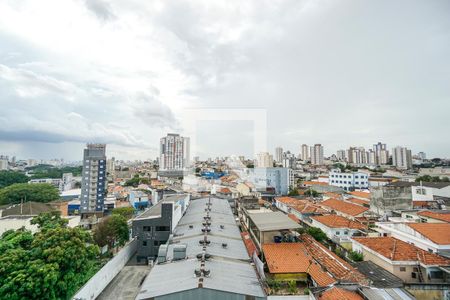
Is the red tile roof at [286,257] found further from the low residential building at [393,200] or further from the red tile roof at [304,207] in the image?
the low residential building at [393,200]

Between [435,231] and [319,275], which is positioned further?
[435,231]

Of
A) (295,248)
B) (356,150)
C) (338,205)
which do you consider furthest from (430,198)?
(356,150)

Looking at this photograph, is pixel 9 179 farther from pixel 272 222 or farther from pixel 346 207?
pixel 346 207

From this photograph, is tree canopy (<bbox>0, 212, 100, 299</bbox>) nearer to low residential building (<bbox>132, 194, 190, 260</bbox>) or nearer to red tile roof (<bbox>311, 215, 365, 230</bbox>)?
low residential building (<bbox>132, 194, 190, 260</bbox>)

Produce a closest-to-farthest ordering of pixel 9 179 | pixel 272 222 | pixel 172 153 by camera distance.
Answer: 1. pixel 272 222
2. pixel 9 179
3. pixel 172 153

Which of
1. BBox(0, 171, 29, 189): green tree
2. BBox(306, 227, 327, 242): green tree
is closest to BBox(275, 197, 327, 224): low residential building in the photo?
BBox(306, 227, 327, 242): green tree

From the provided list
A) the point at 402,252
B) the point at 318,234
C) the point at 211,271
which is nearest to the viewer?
the point at 211,271

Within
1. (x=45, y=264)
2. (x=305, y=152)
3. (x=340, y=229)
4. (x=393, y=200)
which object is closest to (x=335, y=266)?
(x=340, y=229)
